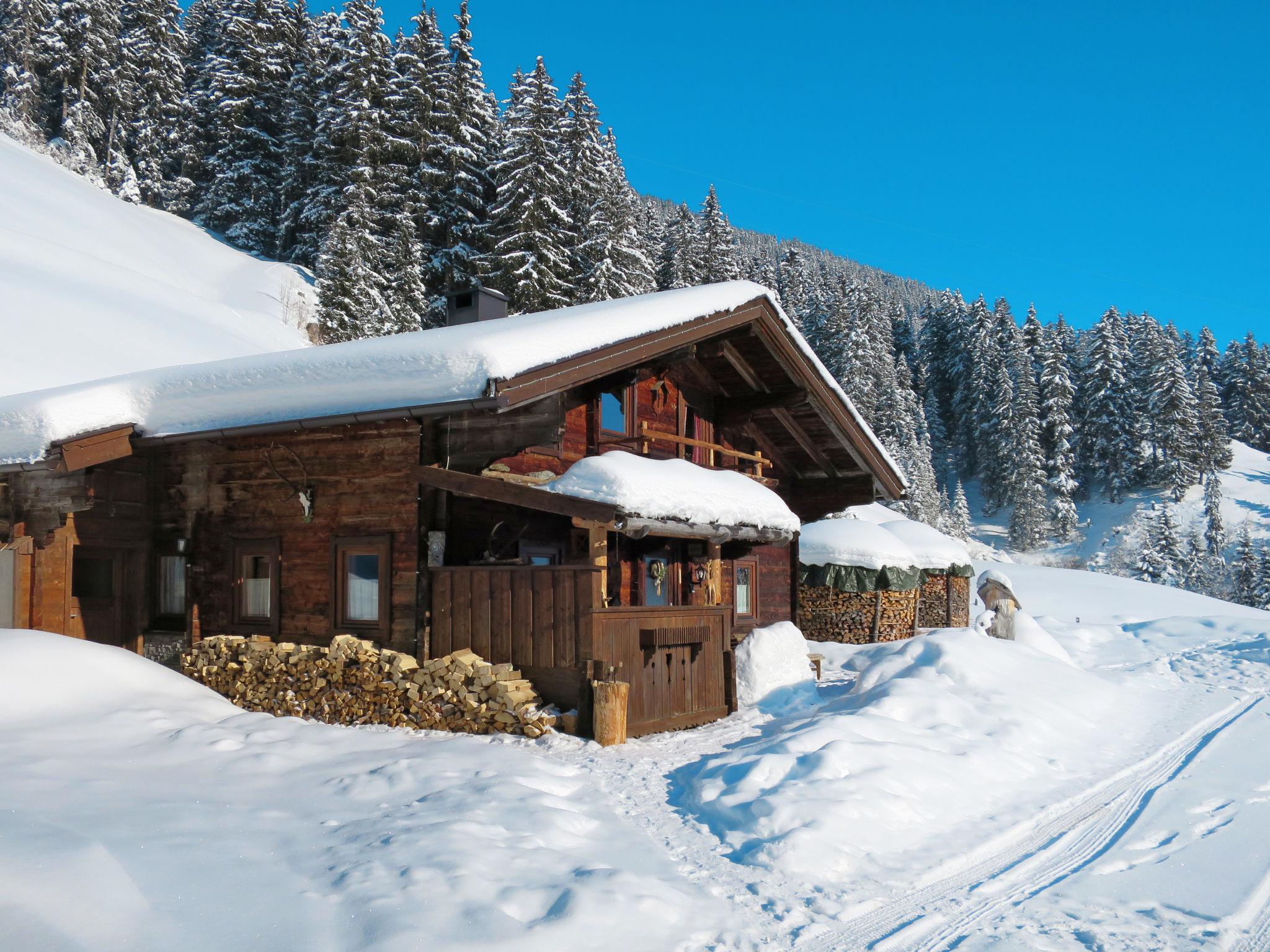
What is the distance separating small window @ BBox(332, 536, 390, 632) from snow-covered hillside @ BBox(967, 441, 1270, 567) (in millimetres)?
55494

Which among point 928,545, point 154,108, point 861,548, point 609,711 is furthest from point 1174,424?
point 609,711

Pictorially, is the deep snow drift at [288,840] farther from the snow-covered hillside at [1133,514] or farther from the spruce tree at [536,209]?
the snow-covered hillside at [1133,514]

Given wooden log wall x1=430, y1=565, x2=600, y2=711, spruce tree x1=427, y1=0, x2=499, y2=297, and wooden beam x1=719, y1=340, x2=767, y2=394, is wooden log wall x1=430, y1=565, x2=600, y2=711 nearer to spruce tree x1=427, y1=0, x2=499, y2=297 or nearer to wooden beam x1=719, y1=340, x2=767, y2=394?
wooden beam x1=719, y1=340, x2=767, y2=394

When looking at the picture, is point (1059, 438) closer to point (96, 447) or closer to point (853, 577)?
point (853, 577)

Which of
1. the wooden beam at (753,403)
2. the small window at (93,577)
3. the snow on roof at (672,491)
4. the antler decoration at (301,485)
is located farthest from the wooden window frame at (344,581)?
the wooden beam at (753,403)

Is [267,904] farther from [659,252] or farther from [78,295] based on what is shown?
[659,252]

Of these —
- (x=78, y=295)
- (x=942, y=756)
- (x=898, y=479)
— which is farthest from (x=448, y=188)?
(x=942, y=756)

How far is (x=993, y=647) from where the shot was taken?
13.6 m

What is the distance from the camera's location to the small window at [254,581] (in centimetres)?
1170

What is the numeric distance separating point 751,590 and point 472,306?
714 cm

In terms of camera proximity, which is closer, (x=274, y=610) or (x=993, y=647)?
(x=274, y=610)

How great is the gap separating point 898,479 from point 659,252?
130 ft

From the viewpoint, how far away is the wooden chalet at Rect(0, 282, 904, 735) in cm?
978

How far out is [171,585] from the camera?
1275 centimetres
